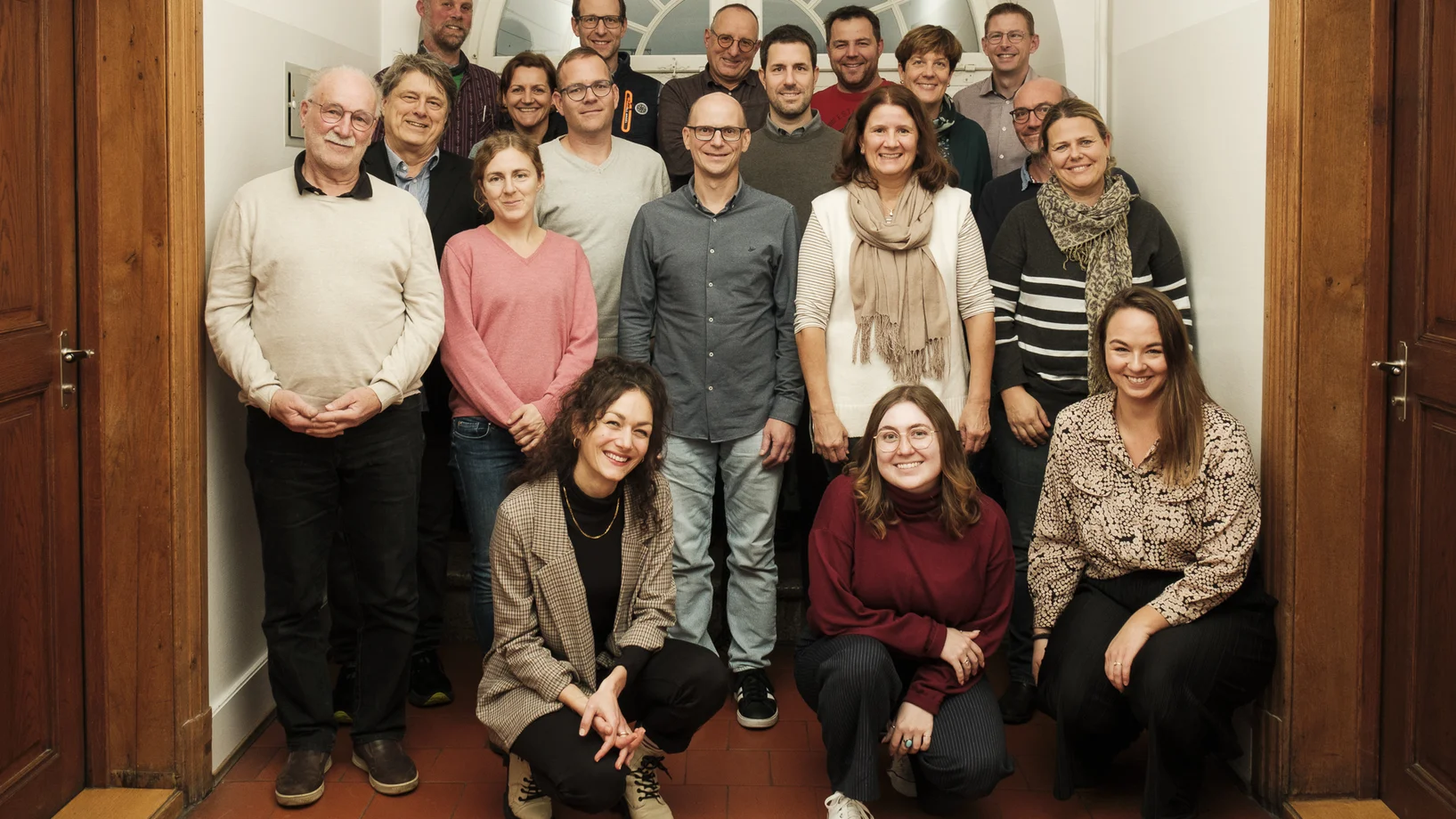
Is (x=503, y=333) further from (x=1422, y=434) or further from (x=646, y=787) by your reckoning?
(x=1422, y=434)

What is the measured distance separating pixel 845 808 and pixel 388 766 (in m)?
1.08

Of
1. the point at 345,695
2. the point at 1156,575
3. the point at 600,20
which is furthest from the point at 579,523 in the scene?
the point at 600,20

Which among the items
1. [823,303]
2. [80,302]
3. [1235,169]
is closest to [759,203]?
[823,303]

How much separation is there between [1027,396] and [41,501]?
7.59ft

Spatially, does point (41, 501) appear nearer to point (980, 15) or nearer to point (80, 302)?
point (80, 302)

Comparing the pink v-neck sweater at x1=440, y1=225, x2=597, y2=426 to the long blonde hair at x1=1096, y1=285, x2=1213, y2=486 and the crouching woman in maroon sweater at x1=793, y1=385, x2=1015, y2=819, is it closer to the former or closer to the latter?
the crouching woman in maroon sweater at x1=793, y1=385, x2=1015, y2=819

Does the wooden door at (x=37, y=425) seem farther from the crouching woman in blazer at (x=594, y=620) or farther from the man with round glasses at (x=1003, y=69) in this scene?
the man with round glasses at (x=1003, y=69)

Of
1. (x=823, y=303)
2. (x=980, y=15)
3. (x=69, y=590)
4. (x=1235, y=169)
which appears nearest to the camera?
(x=69, y=590)

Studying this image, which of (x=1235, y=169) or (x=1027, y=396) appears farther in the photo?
(x=1027, y=396)

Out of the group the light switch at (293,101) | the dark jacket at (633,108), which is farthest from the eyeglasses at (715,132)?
the light switch at (293,101)

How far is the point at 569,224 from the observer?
138 inches

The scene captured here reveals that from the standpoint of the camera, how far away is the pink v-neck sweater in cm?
319

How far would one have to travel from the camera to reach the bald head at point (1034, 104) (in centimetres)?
378

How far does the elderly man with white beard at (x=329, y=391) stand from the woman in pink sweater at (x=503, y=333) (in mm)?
158
